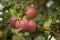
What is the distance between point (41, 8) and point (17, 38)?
474 mm

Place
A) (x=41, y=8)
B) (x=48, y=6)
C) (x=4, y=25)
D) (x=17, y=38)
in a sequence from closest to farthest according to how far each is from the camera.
A: (x=17, y=38) < (x=4, y=25) < (x=41, y=8) < (x=48, y=6)

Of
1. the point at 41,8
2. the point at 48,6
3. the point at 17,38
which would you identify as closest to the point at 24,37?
the point at 17,38

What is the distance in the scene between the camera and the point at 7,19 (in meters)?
0.74

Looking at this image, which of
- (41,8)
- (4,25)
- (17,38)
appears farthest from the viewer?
(41,8)

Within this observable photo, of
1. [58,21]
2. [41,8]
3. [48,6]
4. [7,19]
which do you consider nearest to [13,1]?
[7,19]

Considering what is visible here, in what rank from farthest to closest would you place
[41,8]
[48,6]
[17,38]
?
1. [48,6]
2. [41,8]
3. [17,38]

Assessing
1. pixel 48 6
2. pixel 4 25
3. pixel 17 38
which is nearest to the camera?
pixel 17 38

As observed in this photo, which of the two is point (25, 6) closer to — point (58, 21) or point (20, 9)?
point (20, 9)

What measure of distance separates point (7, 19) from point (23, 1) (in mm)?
109

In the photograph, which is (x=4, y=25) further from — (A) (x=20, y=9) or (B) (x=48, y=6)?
(B) (x=48, y=6)

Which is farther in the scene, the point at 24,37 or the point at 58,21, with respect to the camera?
the point at 58,21

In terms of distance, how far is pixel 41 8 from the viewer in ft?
3.52

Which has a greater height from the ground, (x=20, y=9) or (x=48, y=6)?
(x=20, y=9)

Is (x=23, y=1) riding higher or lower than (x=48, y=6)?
higher
